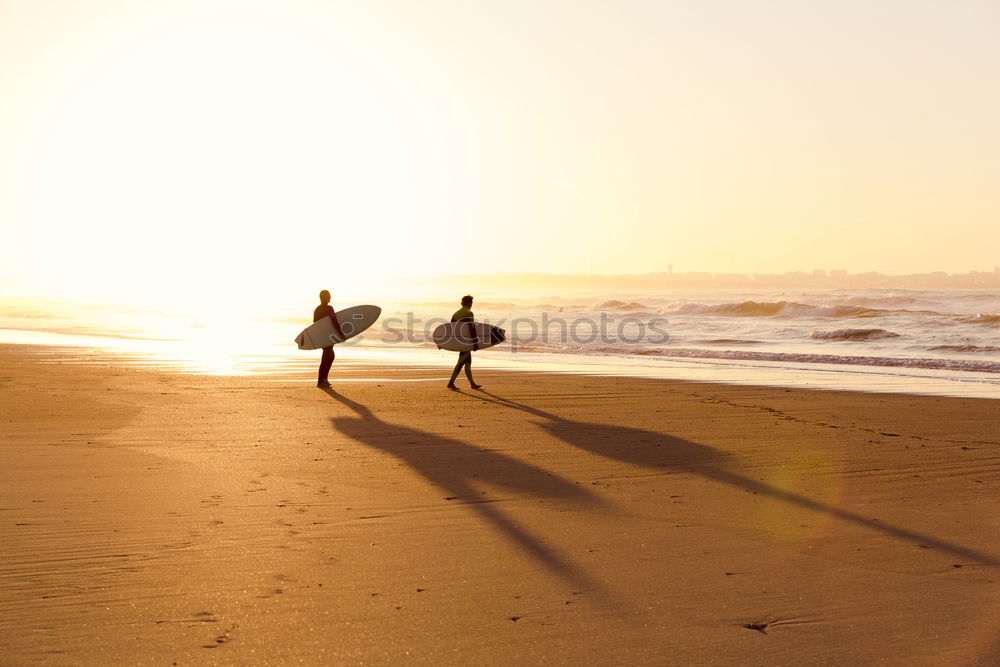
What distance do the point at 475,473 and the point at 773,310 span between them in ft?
161

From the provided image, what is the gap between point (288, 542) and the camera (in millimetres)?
5688

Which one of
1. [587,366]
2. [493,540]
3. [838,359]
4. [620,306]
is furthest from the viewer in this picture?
[620,306]

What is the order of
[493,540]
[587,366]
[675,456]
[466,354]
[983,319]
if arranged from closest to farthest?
[493,540] → [675,456] → [466,354] → [587,366] → [983,319]

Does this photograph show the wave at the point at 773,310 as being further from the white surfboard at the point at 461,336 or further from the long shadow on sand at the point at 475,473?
the long shadow on sand at the point at 475,473

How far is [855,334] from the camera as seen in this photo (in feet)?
111

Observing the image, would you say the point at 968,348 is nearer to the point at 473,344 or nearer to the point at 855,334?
the point at 855,334

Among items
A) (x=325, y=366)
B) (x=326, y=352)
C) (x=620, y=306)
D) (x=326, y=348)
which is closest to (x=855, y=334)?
(x=326, y=348)

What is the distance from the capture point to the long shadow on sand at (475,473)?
5.76 m

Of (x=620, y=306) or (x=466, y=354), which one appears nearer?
(x=466, y=354)

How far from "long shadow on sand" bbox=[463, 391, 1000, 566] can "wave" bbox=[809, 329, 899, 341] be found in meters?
24.4

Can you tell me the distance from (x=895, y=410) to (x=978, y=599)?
8494mm

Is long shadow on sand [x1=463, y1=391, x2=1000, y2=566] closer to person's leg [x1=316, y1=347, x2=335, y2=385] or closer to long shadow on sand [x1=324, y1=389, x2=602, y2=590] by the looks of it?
long shadow on sand [x1=324, y1=389, x2=602, y2=590]

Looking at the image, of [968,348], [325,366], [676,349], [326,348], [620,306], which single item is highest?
[620,306]

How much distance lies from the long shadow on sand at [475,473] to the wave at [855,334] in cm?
Answer: 2664
